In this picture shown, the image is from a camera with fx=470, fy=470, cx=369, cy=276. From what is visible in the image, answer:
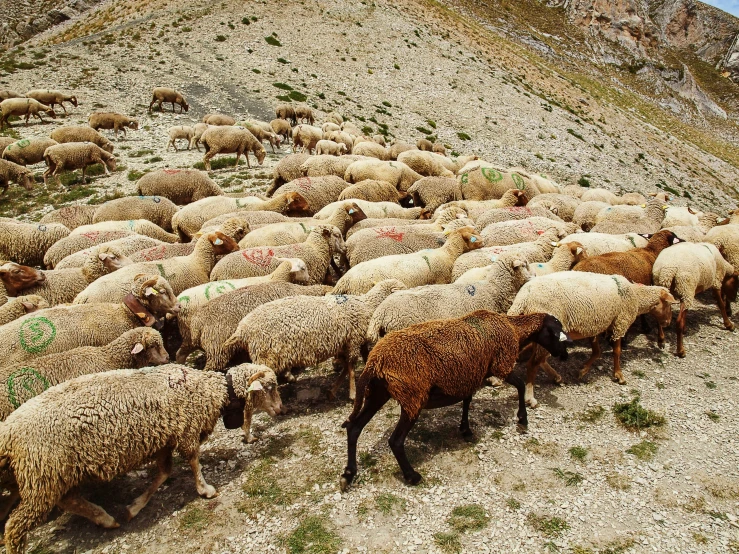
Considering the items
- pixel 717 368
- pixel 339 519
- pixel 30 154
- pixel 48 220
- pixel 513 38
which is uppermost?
pixel 513 38

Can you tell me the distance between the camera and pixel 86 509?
536 cm

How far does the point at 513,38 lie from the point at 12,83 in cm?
6087

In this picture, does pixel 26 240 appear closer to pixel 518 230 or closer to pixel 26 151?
pixel 26 151

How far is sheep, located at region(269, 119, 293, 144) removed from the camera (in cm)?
2794

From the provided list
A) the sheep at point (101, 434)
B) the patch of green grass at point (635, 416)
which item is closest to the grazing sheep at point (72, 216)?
the sheep at point (101, 434)

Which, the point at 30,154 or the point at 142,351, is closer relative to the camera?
the point at 142,351

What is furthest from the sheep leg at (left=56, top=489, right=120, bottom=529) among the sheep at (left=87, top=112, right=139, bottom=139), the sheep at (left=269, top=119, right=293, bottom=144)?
the sheep at (left=269, top=119, right=293, bottom=144)

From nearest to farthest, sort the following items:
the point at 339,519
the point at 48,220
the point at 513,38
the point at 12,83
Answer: the point at 339,519 < the point at 48,220 < the point at 12,83 < the point at 513,38

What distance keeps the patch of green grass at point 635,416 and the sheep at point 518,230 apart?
16.9 feet

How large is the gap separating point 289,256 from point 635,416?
7.29 metres

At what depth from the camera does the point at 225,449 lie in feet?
22.4

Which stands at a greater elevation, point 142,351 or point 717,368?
point 717,368

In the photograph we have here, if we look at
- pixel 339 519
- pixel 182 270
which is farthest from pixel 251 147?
pixel 339 519

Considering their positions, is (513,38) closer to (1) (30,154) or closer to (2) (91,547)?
(1) (30,154)
